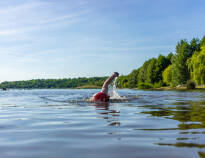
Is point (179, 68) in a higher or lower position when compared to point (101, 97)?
higher

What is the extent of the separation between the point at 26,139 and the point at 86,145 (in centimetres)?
124

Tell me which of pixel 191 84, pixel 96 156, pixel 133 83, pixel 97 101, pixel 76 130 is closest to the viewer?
pixel 96 156

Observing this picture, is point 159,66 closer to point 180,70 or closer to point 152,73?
point 152,73

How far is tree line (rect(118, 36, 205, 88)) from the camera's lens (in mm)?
55706

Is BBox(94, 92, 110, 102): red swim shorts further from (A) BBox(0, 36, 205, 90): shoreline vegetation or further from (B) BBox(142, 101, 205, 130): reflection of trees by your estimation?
(A) BBox(0, 36, 205, 90): shoreline vegetation

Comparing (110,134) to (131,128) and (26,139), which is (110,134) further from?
(26,139)

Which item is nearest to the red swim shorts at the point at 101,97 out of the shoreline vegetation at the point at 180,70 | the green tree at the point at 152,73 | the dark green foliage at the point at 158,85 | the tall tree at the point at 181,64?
the shoreline vegetation at the point at 180,70

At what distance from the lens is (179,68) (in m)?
83.1

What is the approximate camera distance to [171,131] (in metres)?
5.25

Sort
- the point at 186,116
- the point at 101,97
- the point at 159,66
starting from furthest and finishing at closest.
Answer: the point at 159,66
the point at 101,97
the point at 186,116

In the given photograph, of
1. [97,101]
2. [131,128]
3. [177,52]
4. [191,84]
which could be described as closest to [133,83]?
[177,52]

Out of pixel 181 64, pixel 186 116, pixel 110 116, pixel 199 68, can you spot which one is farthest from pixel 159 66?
pixel 110 116

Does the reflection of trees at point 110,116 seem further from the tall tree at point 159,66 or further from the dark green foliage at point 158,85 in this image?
the tall tree at point 159,66

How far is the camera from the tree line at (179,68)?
55.7 meters
